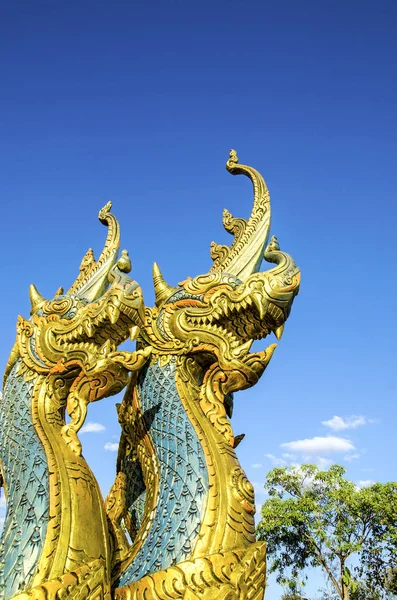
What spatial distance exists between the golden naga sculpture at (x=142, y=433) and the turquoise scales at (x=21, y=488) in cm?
1

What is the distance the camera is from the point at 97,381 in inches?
204

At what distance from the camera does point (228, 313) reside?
612 cm

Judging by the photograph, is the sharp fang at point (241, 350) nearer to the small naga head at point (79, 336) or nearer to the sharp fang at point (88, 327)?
the small naga head at point (79, 336)

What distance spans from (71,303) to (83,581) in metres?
2.50

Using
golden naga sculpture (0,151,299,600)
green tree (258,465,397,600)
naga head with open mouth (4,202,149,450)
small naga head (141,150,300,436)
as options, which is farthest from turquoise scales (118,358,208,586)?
green tree (258,465,397,600)

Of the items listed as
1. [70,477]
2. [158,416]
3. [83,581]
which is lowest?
[83,581]

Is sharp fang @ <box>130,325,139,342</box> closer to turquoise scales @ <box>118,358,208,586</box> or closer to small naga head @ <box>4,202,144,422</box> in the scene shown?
small naga head @ <box>4,202,144,422</box>

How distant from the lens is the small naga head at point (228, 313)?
5918 mm

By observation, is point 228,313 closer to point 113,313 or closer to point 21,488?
point 113,313

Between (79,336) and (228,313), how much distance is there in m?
1.61

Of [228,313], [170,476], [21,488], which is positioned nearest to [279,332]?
[228,313]

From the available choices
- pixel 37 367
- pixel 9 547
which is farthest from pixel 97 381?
pixel 9 547

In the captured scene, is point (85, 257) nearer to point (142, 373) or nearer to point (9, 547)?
point (142, 373)

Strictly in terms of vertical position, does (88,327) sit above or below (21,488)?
above
